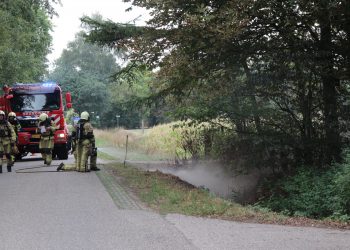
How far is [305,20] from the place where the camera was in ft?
40.6

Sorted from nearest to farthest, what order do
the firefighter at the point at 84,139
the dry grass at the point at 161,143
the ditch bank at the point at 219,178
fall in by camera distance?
the firefighter at the point at 84,139
the ditch bank at the point at 219,178
the dry grass at the point at 161,143

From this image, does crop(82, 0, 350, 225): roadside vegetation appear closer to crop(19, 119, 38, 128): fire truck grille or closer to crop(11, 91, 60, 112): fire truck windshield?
crop(11, 91, 60, 112): fire truck windshield

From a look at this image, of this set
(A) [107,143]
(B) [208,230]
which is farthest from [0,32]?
(A) [107,143]

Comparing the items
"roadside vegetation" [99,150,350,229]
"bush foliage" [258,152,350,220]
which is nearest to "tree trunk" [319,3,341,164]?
"bush foliage" [258,152,350,220]

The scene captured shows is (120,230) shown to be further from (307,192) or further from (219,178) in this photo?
(219,178)

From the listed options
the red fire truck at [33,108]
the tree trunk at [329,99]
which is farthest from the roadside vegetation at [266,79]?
the red fire truck at [33,108]

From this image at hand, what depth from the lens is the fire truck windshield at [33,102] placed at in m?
21.4

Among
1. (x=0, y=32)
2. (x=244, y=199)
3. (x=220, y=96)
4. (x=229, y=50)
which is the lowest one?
(x=244, y=199)

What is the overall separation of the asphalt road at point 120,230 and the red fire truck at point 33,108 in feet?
35.8

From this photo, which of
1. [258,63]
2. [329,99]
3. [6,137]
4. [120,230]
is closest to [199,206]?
[120,230]

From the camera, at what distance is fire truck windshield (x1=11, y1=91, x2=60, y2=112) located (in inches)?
842

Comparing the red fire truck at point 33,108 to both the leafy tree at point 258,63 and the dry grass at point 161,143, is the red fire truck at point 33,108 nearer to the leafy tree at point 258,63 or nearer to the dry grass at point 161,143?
the dry grass at point 161,143

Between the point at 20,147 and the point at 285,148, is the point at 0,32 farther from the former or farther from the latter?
the point at 285,148

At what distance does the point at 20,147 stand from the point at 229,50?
11635 mm
